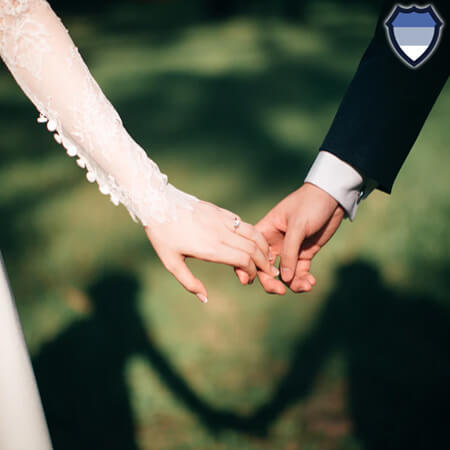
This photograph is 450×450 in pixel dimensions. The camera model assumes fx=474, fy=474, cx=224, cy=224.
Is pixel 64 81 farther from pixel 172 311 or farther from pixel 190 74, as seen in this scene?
pixel 190 74

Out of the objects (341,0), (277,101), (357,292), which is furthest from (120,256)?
(341,0)

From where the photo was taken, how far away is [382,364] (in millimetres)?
1511

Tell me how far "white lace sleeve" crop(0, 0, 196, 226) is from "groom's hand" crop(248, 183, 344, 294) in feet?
0.95

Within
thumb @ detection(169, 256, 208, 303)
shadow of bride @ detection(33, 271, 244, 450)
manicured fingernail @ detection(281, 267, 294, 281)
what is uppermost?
manicured fingernail @ detection(281, 267, 294, 281)

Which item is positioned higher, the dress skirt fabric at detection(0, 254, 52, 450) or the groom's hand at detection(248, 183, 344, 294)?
the groom's hand at detection(248, 183, 344, 294)

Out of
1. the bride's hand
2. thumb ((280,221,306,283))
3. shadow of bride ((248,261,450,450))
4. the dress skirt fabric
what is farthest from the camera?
shadow of bride ((248,261,450,450))

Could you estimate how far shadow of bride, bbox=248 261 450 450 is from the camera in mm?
1323

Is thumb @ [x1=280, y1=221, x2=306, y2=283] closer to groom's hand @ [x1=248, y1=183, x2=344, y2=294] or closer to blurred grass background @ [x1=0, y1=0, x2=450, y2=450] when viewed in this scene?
groom's hand @ [x1=248, y1=183, x2=344, y2=294]

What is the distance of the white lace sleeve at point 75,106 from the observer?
0.79m

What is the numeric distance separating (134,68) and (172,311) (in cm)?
255

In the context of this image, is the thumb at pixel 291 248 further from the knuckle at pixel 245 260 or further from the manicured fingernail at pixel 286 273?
the knuckle at pixel 245 260

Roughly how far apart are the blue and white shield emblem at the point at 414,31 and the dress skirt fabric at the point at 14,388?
96 centimetres

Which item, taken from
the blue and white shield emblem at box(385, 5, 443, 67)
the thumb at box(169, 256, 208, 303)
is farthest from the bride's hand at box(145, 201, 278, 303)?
the blue and white shield emblem at box(385, 5, 443, 67)

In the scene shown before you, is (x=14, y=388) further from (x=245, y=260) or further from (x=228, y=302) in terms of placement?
(x=228, y=302)
